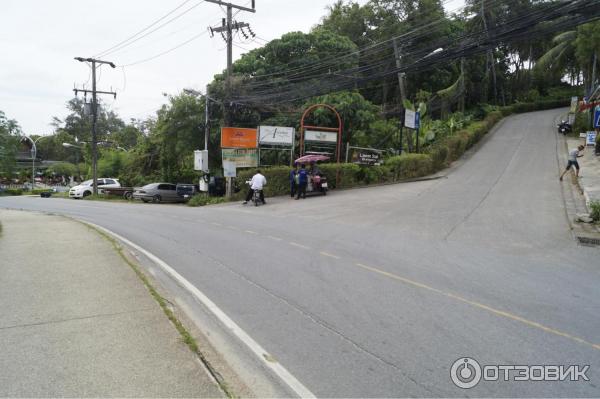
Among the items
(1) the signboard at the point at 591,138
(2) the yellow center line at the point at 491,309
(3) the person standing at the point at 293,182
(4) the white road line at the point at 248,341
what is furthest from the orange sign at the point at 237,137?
(1) the signboard at the point at 591,138

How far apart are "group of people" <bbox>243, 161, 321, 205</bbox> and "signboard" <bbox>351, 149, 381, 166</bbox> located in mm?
2514

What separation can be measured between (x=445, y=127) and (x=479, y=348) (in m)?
31.4

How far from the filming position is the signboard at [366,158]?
22.5 m

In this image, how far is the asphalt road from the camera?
3.88 m

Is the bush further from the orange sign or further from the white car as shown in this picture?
the white car

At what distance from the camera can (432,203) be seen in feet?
50.4

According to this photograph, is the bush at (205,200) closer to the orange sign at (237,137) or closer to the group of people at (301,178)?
the orange sign at (237,137)

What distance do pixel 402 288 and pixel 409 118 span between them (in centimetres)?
1962

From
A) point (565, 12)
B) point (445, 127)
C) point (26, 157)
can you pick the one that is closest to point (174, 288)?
point (565, 12)

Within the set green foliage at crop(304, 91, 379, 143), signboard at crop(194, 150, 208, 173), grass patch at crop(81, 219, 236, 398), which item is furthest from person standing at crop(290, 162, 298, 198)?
grass patch at crop(81, 219, 236, 398)

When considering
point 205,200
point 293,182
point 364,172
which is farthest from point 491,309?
point 205,200

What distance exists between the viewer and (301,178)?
1981 centimetres

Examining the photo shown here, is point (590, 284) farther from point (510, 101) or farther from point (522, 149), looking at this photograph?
point (510, 101)

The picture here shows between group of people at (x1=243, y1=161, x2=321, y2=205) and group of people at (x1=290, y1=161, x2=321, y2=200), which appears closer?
group of people at (x1=243, y1=161, x2=321, y2=205)
